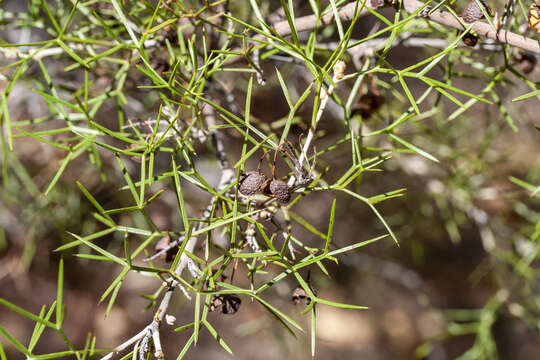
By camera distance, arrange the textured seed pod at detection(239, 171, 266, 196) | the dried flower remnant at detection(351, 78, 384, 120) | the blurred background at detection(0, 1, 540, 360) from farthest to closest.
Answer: the blurred background at detection(0, 1, 540, 360)
the dried flower remnant at detection(351, 78, 384, 120)
the textured seed pod at detection(239, 171, 266, 196)

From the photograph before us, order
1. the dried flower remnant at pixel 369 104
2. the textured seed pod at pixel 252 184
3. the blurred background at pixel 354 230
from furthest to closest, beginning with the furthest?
the blurred background at pixel 354 230 < the dried flower remnant at pixel 369 104 < the textured seed pod at pixel 252 184

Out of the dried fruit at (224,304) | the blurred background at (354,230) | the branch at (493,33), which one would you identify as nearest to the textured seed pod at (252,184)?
the dried fruit at (224,304)

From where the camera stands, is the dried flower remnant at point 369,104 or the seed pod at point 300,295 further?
the dried flower remnant at point 369,104

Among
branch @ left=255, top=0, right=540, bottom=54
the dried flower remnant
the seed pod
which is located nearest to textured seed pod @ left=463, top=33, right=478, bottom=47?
branch @ left=255, top=0, right=540, bottom=54

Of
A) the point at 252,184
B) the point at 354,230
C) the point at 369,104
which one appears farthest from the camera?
the point at 354,230

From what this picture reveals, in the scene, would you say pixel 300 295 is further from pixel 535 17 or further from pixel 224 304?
pixel 535 17

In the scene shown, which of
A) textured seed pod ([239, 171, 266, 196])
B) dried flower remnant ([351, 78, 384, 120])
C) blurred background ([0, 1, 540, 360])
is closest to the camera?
textured seed pod ([239, 171, 266, 196])

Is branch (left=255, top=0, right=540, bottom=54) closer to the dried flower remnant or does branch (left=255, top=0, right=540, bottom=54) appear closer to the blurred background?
the dried flower remnant

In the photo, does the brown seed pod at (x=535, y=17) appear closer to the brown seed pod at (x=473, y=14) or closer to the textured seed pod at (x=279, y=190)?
the brown seed pod at (x=473, y=14)

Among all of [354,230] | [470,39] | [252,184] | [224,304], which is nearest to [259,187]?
[252,184]
